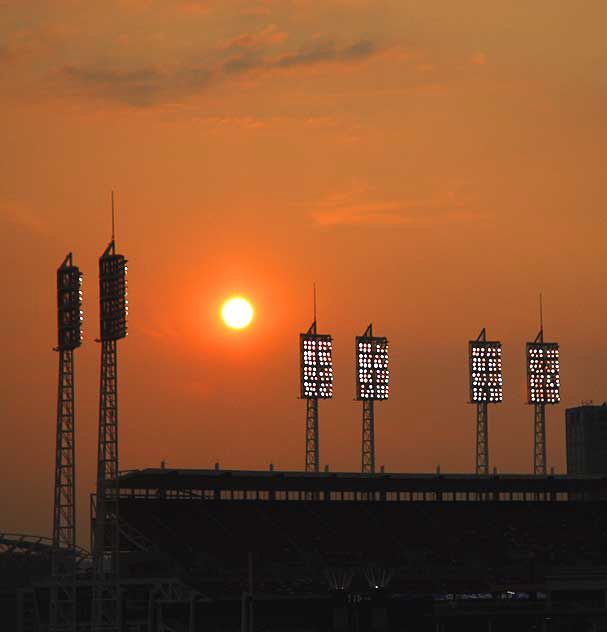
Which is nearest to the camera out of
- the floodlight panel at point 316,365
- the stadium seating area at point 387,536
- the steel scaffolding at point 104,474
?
the steel scaffolding at point 104,474

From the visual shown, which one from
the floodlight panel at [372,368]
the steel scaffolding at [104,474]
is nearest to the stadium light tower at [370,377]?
the floodlight panel at [372,368]

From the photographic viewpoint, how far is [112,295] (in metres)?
103

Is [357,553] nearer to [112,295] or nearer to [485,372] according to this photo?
[485,372]

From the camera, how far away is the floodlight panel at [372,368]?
142 meters

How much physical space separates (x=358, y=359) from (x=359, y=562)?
23435mm

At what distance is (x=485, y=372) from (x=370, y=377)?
10931mm

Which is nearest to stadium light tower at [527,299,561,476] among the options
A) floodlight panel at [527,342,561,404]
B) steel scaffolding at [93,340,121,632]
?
floodlight panel at [527,342,561,404]

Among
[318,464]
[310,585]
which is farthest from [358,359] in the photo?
[310,585]

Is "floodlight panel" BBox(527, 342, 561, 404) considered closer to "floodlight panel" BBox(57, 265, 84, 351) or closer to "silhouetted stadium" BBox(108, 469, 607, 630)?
"silhouetted stadium" BBox(108, 469, 607, 630)

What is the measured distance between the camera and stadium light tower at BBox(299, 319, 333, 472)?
463 feet

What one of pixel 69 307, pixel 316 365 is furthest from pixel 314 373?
pixel 69 307

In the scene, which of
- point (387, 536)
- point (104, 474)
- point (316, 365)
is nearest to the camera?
point (104, 474)

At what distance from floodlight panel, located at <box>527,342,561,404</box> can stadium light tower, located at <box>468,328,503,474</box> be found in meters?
2.98

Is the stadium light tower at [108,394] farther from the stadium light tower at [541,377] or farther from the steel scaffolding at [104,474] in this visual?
the stadium light tower at [541,377]
